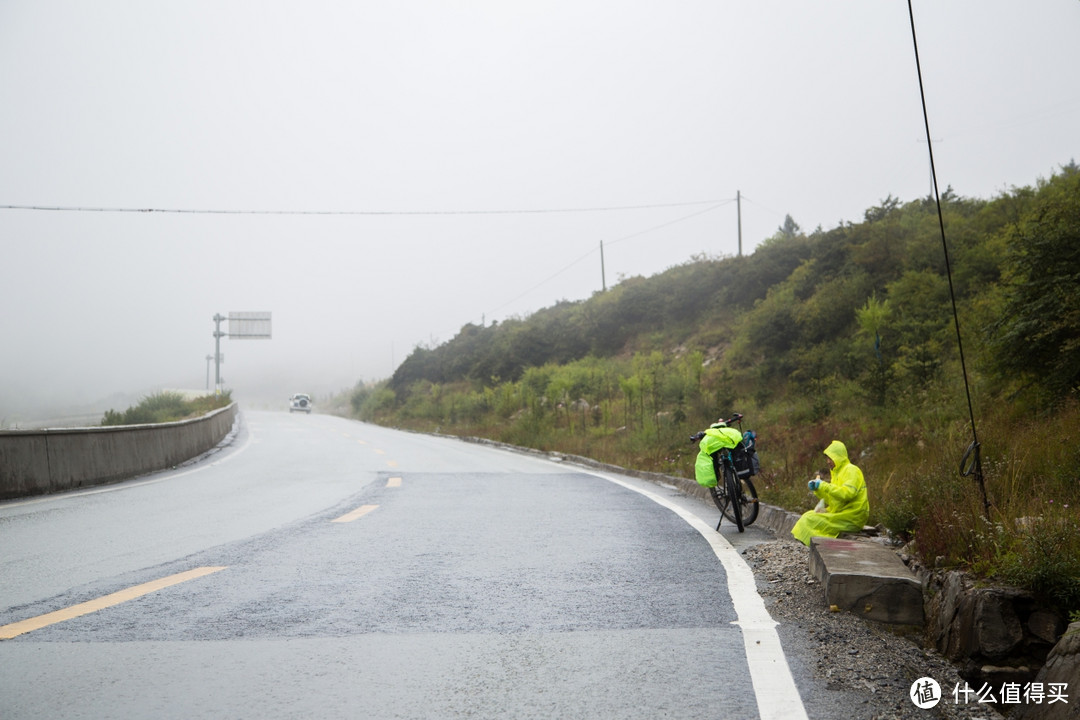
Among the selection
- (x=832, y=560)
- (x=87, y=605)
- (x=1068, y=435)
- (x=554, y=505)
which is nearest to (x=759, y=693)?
(x=832, y=560)

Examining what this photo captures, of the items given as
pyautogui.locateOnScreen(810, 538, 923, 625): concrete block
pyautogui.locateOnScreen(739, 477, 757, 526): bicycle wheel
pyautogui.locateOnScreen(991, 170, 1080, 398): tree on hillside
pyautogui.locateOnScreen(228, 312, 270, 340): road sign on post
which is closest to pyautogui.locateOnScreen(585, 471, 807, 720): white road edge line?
pyautogui.locateOnScreen(810, 538, 923, 625): concrete block

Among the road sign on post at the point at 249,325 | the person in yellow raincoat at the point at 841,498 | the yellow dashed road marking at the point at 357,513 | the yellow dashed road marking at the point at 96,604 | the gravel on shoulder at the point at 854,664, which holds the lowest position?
the gravel on shoulder at the point at 854,664

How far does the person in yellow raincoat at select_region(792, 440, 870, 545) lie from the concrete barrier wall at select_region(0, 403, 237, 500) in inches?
458

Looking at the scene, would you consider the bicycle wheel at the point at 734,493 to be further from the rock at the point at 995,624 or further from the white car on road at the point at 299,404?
the white car on road at the point at 299,404

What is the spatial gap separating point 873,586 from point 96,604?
203 inches

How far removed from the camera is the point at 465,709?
3.80 meters

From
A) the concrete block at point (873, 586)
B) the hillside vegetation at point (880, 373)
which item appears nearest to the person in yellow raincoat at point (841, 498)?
the hillside vegetation at point (880, 373)

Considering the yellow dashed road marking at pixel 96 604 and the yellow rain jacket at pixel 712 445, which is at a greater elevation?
the yellow rain jacket at pixel 712 445

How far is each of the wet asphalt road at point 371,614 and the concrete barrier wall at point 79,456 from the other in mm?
1746

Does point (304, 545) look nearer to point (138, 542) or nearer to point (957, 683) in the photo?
point (138, 542)

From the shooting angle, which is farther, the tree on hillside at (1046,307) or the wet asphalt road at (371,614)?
the tree on hillside at (1046,307)

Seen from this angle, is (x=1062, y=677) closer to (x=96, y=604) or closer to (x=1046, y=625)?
(x=1046, y=625)

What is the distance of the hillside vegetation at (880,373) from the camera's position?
699 centimetres

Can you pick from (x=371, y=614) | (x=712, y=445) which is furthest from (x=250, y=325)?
(x=371, y=614)
